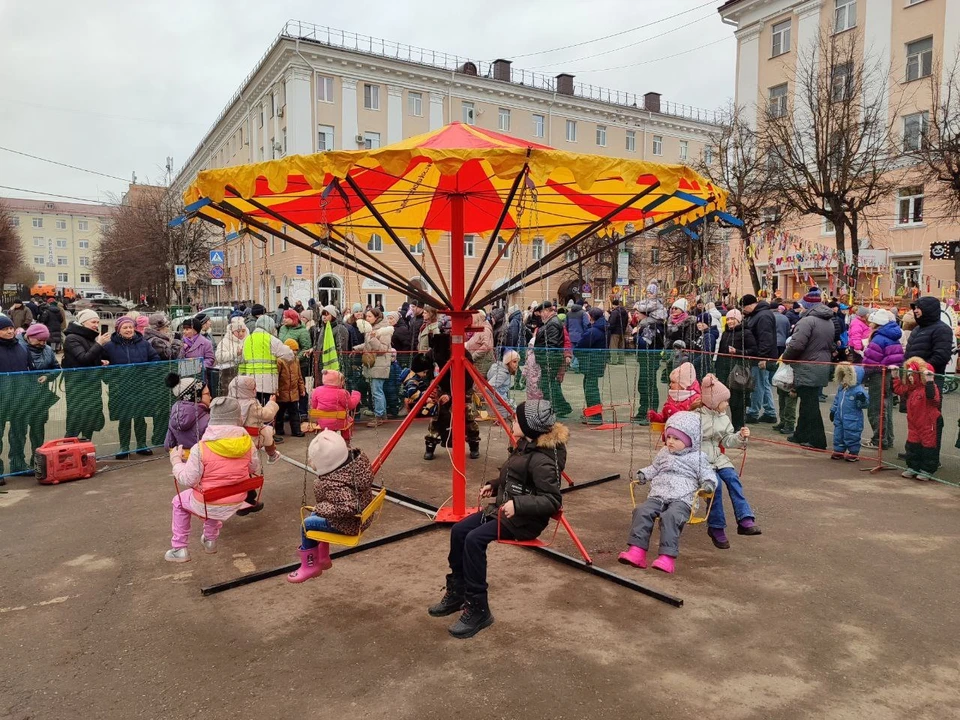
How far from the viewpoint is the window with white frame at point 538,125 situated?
152 ft

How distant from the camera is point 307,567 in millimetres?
4551

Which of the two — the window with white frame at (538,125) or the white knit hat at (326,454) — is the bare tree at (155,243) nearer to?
the window with white frame at (538,125)

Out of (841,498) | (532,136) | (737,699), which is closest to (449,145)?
(737,699)

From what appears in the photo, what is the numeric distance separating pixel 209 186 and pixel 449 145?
181 cm

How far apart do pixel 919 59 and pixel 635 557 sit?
3155cm

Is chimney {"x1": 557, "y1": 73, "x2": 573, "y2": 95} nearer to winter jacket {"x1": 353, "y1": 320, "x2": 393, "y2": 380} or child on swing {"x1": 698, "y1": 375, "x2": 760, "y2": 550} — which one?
winter jacket {"x1": 353, "y1": 320, "x2": 393, "y2": 380}

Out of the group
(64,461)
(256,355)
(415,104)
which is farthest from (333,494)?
(415,104)

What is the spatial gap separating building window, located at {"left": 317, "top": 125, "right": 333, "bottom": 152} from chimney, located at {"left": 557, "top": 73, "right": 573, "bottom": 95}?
58.1 ft

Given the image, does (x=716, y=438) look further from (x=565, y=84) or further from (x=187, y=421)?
(x=565, y=84)

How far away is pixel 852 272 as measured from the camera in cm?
1995

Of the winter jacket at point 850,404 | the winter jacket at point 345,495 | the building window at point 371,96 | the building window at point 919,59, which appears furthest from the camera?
the building window at point 371,96

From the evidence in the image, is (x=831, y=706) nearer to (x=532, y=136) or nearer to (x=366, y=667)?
(x=366, y=667)

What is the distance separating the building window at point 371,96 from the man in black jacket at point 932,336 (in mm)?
→ 37507

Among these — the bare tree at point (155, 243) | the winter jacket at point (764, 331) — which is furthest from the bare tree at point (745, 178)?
the bare tree at point (155, 243)
